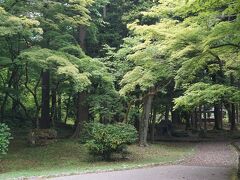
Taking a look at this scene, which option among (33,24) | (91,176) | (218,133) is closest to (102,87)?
(33,24)

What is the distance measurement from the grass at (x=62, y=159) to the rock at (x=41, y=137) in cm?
42

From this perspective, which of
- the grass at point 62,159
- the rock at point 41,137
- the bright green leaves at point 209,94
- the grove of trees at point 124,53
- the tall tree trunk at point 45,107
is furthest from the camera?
the tall tree trunk at point 45,107

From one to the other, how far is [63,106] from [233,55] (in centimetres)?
2304

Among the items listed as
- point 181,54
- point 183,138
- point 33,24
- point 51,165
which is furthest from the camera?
point 183,138

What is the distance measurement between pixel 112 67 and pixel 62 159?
6.11m

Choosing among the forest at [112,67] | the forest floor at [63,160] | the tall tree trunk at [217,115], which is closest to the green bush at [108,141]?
the forest at [112,67]

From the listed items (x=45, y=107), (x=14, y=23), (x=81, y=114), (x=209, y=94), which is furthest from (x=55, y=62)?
(x=45, y=107)

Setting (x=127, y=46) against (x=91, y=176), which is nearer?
(x=91, y=176)

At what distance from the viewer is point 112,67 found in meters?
20.7

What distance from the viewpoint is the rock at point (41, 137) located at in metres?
19.7

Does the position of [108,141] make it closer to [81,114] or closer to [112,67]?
[112,67]

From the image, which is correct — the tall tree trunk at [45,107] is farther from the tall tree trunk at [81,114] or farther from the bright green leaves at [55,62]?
the bright green leaves at [55,62]

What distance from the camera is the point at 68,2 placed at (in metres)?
17.2

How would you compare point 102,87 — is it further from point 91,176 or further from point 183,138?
point 183,138
